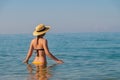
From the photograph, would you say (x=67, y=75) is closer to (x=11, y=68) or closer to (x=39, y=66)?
(x=39, y=66)

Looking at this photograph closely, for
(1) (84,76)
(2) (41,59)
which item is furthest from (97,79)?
(2) (41,59)

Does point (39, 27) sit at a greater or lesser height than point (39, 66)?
greater

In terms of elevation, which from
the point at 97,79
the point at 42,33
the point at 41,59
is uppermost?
the point at 42,33

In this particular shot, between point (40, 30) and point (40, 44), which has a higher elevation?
point (40, 30)

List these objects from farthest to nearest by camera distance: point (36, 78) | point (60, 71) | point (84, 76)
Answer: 1. point (60, 71)
2. point (84, 76)
3. point (36, 78)

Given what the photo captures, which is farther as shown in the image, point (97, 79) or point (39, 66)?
point (39, 66)

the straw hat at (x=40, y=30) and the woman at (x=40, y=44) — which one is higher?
the straw hat at (x=40, y=30)

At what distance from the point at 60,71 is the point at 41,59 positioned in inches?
30.8

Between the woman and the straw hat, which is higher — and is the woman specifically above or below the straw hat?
below

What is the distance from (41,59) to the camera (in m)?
10.3

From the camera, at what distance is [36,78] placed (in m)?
8.59

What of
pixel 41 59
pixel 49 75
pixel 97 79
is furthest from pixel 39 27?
pixel 97 79

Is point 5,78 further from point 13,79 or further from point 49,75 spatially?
point 49,75

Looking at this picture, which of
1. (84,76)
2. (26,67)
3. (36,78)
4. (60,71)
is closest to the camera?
(36,78)
